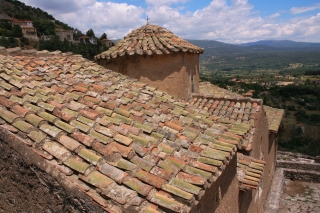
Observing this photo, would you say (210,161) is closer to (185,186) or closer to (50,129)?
(185,186)

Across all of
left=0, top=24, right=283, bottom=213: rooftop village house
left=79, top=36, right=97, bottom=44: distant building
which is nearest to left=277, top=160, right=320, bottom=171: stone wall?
left=0, top=24, right=283, bottom=213: rooftop village house

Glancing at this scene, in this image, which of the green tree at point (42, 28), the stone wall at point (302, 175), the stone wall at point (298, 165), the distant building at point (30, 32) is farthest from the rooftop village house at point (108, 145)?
the green tree at point (42, 28)

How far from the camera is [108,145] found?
3197 millimetres

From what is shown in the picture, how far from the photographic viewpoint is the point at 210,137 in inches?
167

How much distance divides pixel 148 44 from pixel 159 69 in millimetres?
860

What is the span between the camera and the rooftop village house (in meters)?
2.65

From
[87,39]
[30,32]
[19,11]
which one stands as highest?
[19,11]

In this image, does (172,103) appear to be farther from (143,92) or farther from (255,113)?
(255,113)

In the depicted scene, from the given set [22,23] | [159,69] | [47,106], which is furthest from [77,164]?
[22,23]

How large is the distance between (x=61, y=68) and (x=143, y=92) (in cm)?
180

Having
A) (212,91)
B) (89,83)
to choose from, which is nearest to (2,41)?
(212,91)

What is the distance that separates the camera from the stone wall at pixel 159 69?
816 cm

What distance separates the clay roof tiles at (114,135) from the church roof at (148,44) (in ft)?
9.33

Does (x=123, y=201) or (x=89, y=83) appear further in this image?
(x=89, y=83)
